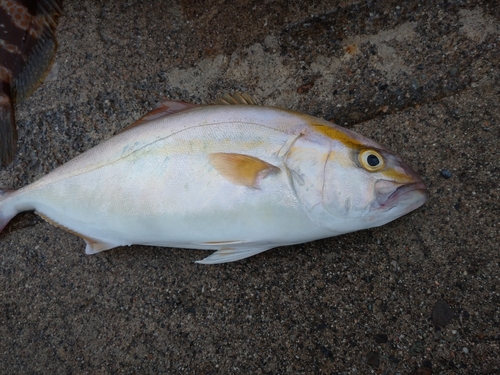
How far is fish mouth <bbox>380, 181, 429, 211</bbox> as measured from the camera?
4.74ft

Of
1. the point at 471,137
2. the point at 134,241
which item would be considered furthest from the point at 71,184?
the point at 471,137

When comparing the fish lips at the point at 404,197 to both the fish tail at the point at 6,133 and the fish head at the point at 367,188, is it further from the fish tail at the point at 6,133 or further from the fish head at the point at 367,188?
the fish tail at the point at 6,133

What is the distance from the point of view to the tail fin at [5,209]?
185 centimetres

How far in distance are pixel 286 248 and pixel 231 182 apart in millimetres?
518

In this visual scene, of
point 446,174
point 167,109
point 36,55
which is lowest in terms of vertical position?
point 446,174

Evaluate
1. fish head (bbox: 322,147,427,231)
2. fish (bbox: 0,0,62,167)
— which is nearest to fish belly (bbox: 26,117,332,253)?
fish head (bbox: 322,147,427,231)

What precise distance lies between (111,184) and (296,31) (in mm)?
1323

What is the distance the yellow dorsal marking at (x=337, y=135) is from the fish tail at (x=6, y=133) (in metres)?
1.80

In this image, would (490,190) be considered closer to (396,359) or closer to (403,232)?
(403,232)

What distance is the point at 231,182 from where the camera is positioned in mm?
1524

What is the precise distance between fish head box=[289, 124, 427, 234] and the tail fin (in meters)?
1.49

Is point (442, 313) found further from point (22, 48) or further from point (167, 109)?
point (22, 48)

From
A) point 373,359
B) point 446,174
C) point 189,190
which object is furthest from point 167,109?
point 373,359

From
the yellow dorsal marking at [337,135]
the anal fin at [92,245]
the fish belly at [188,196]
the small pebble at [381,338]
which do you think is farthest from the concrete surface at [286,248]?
the yellow dorsal marking at [337,135]
